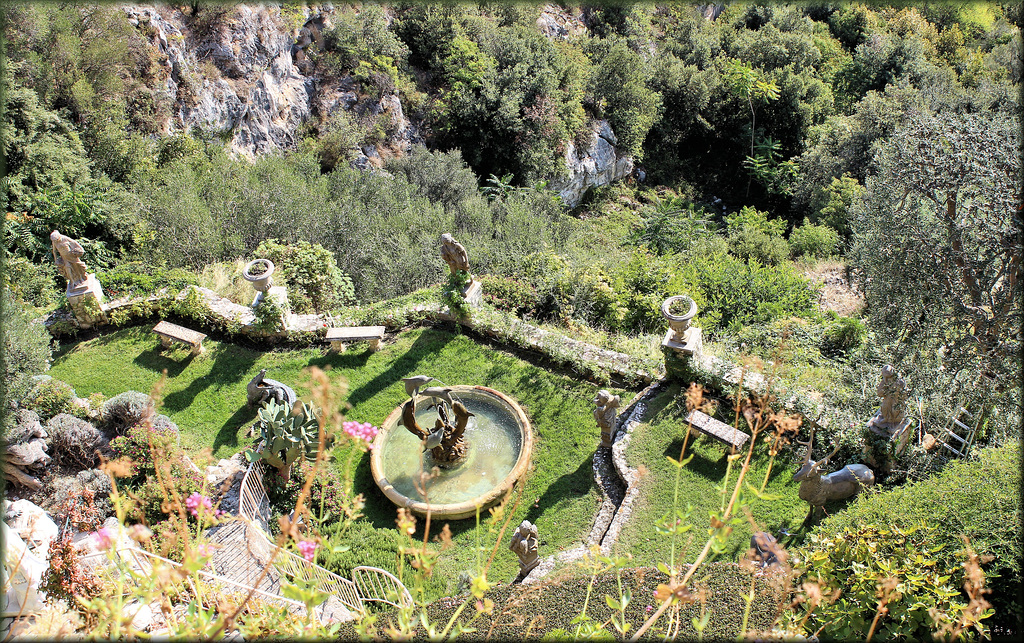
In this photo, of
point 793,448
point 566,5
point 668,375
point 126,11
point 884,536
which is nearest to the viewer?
point 884,536

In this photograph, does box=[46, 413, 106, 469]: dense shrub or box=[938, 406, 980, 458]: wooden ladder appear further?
box=[46, 413, 106, 469]: dense shrub

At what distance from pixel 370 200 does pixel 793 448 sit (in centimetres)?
1276

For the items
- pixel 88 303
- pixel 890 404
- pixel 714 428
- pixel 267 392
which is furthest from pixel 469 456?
pixel 88 303

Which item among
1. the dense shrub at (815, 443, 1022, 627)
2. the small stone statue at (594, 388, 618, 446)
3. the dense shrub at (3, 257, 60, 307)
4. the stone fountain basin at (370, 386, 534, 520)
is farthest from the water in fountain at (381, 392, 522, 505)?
the dense shrub at (3, 257, 60, 307)

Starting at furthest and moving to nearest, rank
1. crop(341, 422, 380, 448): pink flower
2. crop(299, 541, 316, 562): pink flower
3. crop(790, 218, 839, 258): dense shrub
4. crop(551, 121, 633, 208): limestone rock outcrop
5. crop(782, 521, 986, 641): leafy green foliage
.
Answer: crop(551, 121, 633, 208): limestone rock outcrop → crop(790, 218, 839, 258): dense shrub → crop(782, 521, 986, 641): leafy green foliage → crop(341, 422, 380, 448): pink flower → crop(299, 541, 316, 562): pink flower

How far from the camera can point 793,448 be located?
338 inches

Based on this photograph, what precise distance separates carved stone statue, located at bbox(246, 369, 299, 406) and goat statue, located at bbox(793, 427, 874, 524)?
6716mm

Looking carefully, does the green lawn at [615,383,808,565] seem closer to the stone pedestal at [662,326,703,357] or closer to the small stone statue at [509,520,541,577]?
the stone pedestal at [662,326,703,357]

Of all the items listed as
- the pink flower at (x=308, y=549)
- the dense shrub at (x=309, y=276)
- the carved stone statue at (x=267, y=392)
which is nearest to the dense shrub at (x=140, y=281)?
the dense shrub at (x=309, y=276)

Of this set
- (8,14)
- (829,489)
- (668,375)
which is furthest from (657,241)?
(8,14)

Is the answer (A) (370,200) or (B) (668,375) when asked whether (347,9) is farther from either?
(B) (668,375)

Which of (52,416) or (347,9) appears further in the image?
(347,9)

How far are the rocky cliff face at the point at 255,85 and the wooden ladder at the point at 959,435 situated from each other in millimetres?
16774

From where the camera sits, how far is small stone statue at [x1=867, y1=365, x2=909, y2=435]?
749 centimetres
